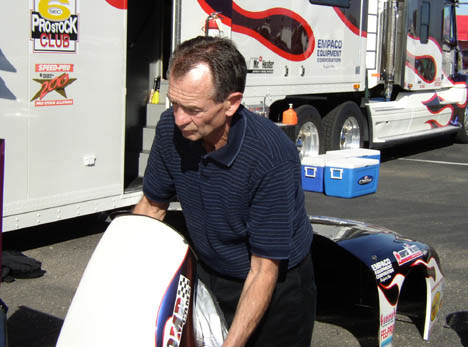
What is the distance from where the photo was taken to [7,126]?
5.76 m

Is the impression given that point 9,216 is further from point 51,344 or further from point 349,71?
point 349,71

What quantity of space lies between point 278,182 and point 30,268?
12.5 feet

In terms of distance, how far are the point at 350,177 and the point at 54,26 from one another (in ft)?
14.4

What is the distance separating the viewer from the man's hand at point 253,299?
7.49 feet

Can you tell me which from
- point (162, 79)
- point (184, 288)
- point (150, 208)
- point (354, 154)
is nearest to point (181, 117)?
point (184, 288)

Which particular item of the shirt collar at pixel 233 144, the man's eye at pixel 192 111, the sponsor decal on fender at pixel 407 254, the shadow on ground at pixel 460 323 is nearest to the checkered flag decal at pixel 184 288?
the shirt collar at pixel 233 144

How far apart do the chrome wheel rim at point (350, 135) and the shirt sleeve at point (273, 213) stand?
30.2 ft

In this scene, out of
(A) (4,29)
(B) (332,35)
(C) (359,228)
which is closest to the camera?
(C) (359,228)

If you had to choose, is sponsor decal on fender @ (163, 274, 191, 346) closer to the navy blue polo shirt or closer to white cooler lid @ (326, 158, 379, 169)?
the navy blue polo shirt

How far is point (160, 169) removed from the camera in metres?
2.65

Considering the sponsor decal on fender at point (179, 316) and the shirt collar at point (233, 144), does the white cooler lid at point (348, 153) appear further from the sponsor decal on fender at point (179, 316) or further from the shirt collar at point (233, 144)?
the sponsor decal on fender at point (179, 316)

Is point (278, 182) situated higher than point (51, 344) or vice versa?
point (278, 182)

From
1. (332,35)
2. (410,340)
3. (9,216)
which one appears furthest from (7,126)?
(332,35)

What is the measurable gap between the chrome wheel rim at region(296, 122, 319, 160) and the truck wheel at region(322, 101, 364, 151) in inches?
7.9
